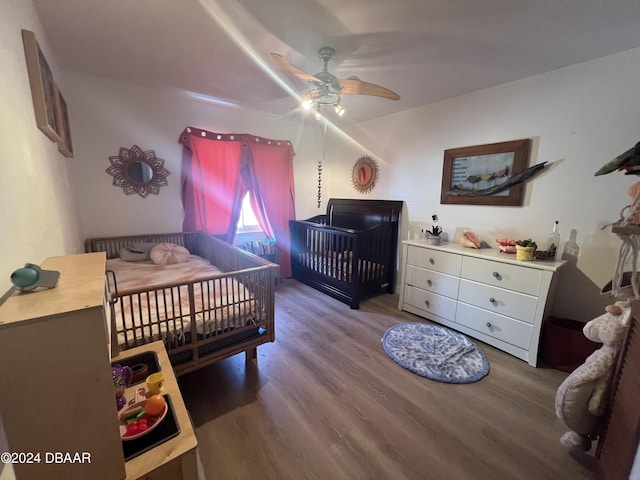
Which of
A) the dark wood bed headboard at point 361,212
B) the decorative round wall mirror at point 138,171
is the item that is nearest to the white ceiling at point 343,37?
the decorative round wall mirror at point 138,171

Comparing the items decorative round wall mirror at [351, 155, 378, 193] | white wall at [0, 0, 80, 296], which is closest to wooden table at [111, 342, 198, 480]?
white wall at [0, 0, 80, 296]

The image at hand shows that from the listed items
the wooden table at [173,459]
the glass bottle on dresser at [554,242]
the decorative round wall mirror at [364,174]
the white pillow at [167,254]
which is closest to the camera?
the wooden table at [173,459]

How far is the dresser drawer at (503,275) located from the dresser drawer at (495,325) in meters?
0.27

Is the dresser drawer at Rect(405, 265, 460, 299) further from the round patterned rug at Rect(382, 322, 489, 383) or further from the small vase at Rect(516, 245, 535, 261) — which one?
the small vase at Rect(516, 245, 535, 261)

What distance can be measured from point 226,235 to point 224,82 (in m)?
1.75

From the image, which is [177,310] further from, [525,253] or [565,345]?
[565,345]

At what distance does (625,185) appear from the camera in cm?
188

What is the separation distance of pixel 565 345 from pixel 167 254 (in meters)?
3.54

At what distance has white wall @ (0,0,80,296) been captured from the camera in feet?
2.57

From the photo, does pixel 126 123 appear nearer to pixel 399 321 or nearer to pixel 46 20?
pixel 46 20

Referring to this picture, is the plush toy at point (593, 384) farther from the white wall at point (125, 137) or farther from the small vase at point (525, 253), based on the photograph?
the white wall at point (125, 137)

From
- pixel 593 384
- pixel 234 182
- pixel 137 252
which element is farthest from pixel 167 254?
pixel 593 384

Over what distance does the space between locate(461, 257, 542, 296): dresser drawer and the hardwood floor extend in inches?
23.5

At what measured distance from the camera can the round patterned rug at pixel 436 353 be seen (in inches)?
75.9
